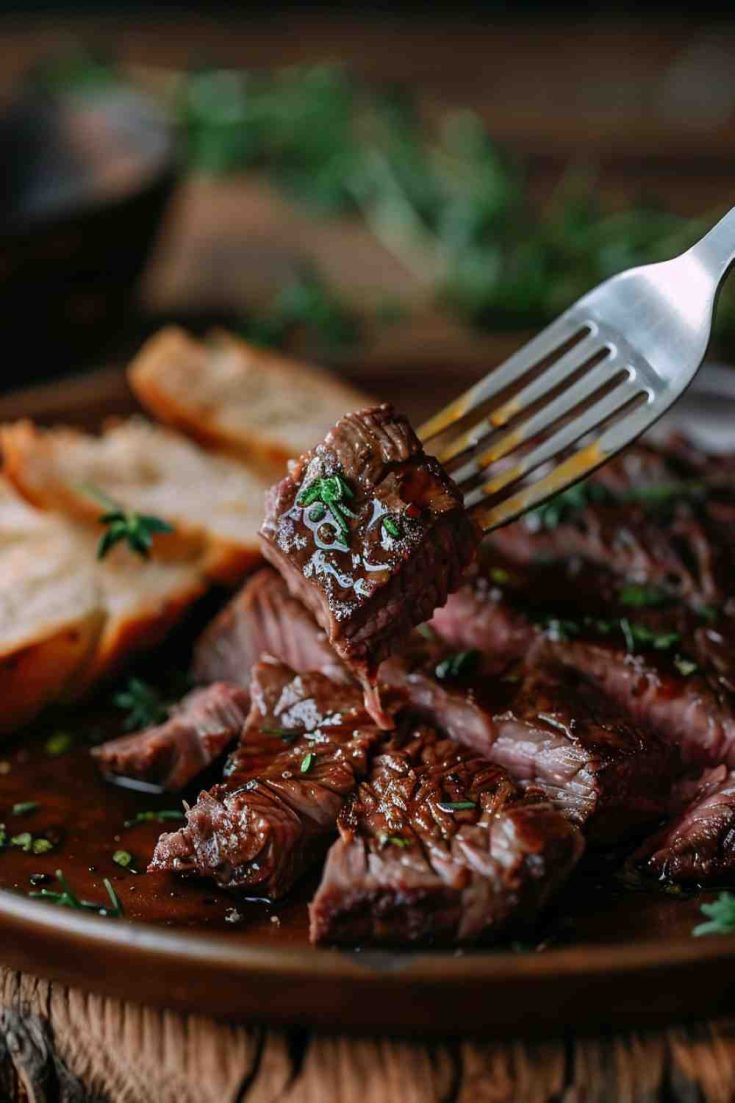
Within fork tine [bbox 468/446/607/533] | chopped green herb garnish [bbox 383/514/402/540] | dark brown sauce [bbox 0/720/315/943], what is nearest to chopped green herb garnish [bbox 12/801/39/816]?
dark brown sauce [bbox 0/720/315/943]

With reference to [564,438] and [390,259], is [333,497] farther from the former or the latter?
[390,259]

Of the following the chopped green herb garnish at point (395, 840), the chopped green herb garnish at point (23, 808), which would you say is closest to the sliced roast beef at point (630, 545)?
the chopped green herb garnish at point (395, 840)

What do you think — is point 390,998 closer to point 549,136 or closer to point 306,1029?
point 306,1029

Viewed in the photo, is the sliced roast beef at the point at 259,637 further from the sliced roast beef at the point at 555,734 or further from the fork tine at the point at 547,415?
the fork tine at the point at 547,415

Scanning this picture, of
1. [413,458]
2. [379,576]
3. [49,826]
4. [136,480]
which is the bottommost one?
[49,826]

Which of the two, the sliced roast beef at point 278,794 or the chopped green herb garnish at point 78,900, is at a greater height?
the sliced roast beef at point 278,794

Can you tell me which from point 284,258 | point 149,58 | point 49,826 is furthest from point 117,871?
point 149,58
